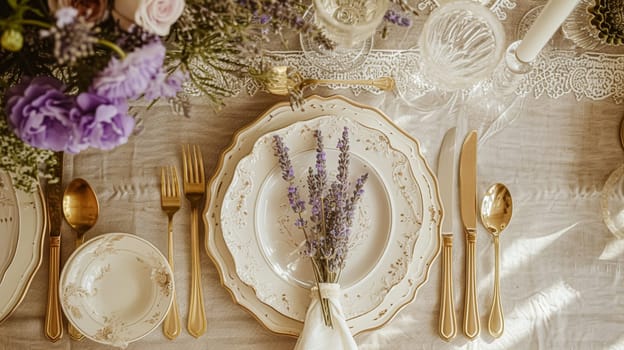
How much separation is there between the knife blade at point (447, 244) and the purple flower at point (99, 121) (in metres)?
0.70

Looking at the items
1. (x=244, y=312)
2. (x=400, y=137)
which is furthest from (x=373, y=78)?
(x=244, y=312)

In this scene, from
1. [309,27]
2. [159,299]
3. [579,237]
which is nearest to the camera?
[309,27]

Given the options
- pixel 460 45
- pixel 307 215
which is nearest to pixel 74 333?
pixel 307 215

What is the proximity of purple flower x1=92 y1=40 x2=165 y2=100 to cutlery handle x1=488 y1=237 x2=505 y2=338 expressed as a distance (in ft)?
2.66

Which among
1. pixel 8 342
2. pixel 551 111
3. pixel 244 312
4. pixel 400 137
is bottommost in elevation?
pixel 8 342

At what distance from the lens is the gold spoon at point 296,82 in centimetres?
109

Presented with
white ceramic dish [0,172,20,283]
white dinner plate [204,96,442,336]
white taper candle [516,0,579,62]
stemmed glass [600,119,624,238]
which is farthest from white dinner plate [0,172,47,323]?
stemmed glass [600,119,624,238]

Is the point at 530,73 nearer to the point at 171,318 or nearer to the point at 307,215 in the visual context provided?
the point at 307,215

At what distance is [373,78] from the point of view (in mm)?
1140

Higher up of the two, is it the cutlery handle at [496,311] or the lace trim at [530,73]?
the lace trim at [530,73]

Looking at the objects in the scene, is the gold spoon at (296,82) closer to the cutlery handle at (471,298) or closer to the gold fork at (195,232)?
the gold fork at (195,232)

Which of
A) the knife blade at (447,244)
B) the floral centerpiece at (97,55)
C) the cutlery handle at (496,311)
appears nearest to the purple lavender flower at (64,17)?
the floral centerpiece at (97,55)

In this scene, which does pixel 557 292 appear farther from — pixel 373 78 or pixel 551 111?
pixel 373 78

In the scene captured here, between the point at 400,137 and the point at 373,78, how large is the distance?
14 centimetres
